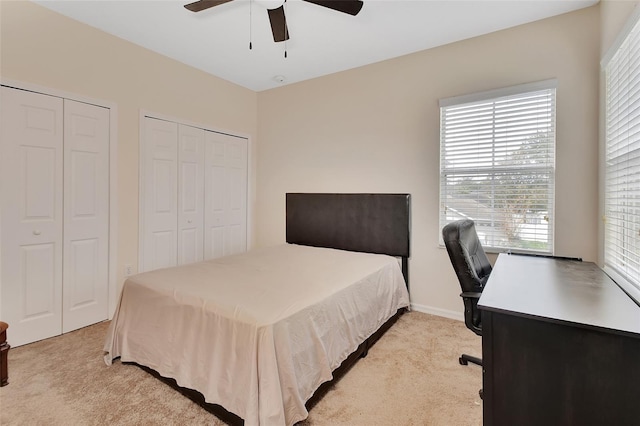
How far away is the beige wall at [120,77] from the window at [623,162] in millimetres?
3777

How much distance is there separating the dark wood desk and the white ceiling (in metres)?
2.34

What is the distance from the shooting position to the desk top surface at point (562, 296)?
3.62 feet

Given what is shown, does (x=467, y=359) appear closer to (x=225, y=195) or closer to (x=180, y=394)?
(x=180, y=394)

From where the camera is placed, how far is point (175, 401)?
1793mm

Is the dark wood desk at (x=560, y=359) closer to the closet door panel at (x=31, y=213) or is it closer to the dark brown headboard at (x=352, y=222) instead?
the dark brown headboard at (x=352, y=222)

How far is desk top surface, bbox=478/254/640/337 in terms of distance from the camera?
110 cm

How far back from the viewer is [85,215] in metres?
2.81

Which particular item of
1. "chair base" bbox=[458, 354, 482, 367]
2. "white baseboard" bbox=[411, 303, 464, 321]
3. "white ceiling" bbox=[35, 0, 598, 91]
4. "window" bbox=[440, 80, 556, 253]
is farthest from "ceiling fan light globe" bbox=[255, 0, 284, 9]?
"white baseboard" bbox=[411, 303, 464, 321]

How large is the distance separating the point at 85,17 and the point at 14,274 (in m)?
2.22

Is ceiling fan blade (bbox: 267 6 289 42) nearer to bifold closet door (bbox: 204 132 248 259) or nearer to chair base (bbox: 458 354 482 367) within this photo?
bifold closet door (bbox: 204 132 248 259)

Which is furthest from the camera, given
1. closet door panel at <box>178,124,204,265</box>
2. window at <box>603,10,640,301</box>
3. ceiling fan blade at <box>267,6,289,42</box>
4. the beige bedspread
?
closet door panel at <box>178,124,204,265</box>

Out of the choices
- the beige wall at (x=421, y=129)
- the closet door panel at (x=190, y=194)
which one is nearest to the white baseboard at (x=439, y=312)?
the beige wall at (x=421, y=129)

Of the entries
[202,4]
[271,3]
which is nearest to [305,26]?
[271,3]

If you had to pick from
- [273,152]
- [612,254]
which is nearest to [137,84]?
[273,152]
